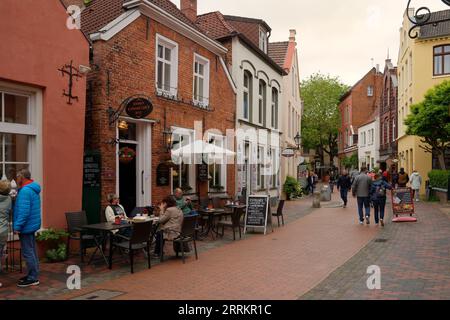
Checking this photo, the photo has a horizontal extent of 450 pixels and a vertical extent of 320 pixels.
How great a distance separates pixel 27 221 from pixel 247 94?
45.0 feet

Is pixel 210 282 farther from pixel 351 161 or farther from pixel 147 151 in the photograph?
pixel 351 161

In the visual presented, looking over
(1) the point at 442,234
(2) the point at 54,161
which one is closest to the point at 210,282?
(2) the point at 54,161

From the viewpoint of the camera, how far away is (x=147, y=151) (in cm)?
1165

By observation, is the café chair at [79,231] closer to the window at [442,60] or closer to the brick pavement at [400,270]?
the brick pavement at [400,270]

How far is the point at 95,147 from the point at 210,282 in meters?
4.68

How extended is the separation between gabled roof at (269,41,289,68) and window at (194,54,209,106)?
13.5 m

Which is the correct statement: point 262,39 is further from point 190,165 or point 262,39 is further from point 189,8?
point 190,165

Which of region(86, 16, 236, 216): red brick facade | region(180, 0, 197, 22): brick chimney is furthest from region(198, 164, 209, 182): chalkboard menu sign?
region(180, 0, 197, 22): brick chimney

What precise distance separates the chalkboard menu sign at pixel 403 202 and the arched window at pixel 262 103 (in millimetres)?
8023

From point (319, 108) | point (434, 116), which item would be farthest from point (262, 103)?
point (319, 108)

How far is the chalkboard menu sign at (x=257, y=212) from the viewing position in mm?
12688

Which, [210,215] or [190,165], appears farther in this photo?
[190,165]

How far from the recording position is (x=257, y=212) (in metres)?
12.8

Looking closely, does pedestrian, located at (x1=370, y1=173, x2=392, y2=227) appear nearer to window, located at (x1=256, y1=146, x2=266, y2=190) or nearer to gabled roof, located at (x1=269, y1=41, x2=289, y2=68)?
window, located at (x1=256, y1=146, x2=266, y2=190)
